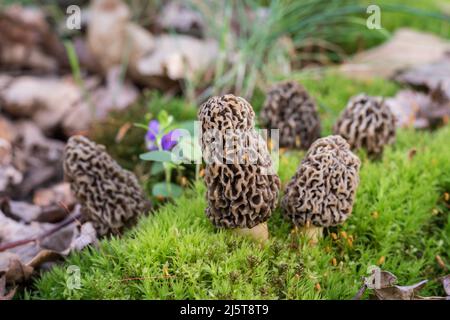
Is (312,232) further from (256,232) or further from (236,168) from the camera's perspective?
(236,168)

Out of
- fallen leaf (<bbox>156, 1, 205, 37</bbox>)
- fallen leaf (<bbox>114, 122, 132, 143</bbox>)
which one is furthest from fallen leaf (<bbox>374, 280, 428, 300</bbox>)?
fallen leaf (<bbox>156, 1, 205, 37</bbox>)

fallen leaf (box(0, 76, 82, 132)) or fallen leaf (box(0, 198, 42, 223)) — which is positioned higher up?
fallen leaf (box(0, 76, 82, 132))

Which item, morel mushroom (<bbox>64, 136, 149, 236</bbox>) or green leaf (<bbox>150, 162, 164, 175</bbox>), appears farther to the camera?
green leaf (<bbox>150, 162, 164, 175</bbox>)

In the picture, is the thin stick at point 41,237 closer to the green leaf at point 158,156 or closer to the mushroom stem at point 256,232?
the green leaf at point 158,156

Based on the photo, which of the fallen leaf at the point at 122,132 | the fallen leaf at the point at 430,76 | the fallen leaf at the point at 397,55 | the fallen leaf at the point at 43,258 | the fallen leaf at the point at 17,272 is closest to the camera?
the fallen leaf at the point at 17,272

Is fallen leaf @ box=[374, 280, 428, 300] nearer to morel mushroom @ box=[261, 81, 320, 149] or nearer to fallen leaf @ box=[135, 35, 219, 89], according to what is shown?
morel mushroom @ box=[261, 81, 320, 149]

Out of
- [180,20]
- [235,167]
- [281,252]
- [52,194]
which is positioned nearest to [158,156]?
[235,167]

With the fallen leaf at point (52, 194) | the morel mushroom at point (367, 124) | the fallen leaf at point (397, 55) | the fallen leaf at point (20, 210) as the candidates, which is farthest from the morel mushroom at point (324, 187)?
the fallen leaf at point (397, 55)
